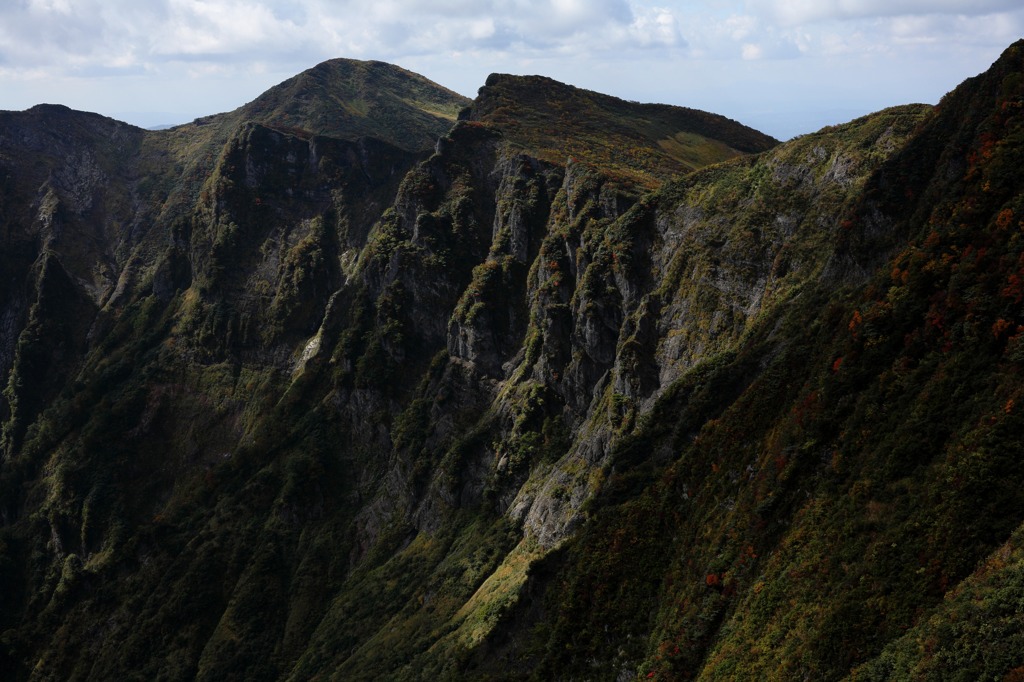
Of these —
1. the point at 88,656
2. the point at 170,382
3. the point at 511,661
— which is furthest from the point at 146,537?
the point at 511,661

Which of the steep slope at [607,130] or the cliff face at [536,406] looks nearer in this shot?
the cliff face at [536,406]

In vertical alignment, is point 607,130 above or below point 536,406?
above

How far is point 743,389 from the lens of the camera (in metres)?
58.1

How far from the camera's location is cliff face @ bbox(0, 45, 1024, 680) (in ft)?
119

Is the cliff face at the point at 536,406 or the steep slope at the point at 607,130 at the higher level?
the steep slope at the point at 607,130

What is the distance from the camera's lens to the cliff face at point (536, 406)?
3616 cm

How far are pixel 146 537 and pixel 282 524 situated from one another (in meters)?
27.7

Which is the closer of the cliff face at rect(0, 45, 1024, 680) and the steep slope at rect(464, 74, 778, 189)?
the cliff face at rect(0, 45, 1024, 680)

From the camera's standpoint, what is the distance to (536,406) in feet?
320

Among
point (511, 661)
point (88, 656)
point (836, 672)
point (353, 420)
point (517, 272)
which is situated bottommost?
point (88, 656)

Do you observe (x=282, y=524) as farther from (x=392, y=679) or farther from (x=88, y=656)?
(x=392, y=679)

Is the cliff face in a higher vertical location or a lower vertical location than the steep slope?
lower

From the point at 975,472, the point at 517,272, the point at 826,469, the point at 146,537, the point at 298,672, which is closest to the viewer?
the point at 975,472

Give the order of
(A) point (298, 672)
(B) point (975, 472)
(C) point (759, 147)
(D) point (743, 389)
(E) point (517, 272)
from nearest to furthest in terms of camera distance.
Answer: (B) point (975, 472), (D) point (743, 389), (A) point (298, 672), (E) point (517, 272), (C) point (759, 147)
